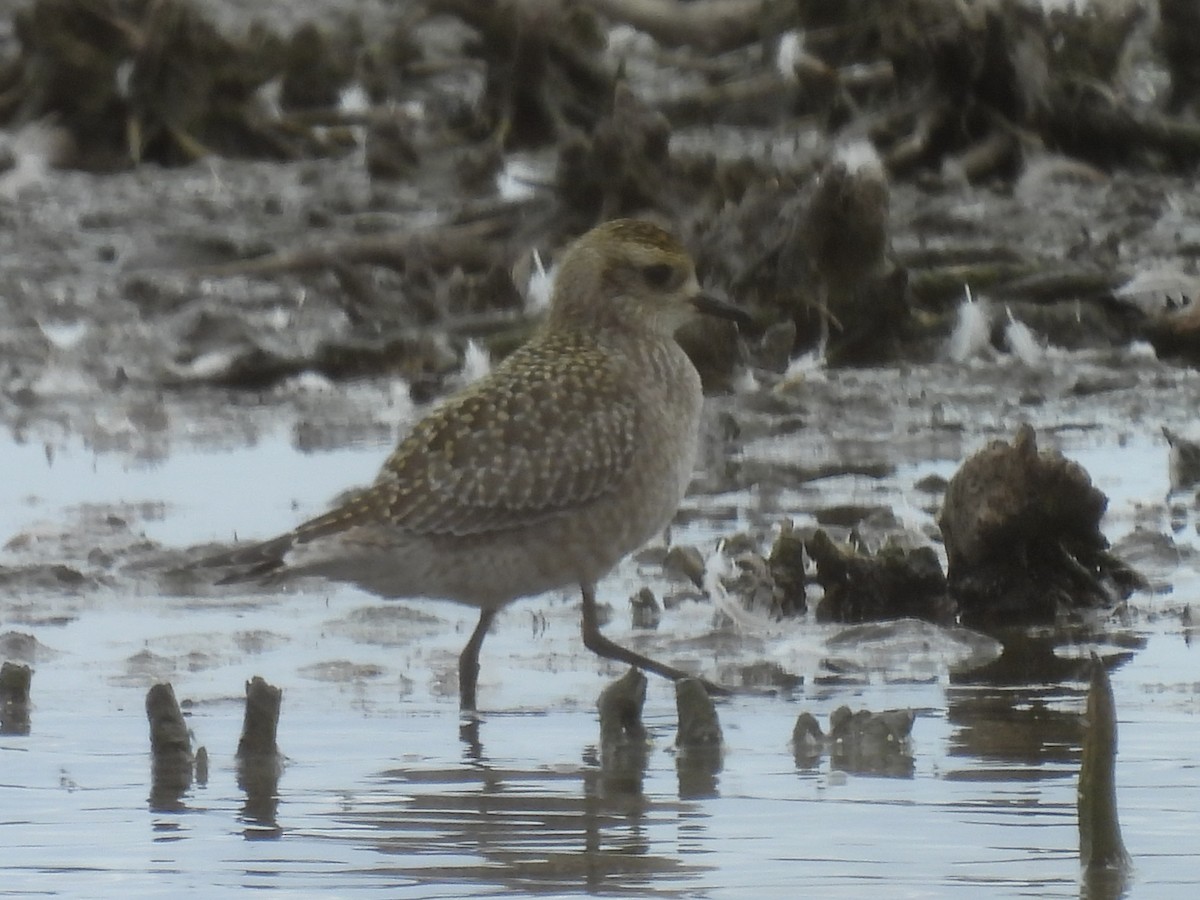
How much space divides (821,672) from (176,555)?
86.2 inches

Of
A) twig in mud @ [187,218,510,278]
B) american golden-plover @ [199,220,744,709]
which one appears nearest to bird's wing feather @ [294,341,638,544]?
american golden-plover @ [199,220,744,709]

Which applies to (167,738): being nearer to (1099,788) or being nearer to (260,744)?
(260,744)

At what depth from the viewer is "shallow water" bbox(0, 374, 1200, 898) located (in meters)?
4.59

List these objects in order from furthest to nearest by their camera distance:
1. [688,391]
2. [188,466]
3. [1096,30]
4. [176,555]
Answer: [1096,30] < [188,466] < [176,555] < [688,391]

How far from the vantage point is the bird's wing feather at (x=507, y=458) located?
6422mm

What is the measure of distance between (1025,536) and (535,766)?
1.91 m

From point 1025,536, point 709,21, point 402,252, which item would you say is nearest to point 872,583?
point 1025,536

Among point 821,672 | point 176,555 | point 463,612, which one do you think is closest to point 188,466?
point 176,555

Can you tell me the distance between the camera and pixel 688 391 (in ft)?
22.8

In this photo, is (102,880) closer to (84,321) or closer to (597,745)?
(597,745)

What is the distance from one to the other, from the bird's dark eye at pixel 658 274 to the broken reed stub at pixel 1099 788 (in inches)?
115

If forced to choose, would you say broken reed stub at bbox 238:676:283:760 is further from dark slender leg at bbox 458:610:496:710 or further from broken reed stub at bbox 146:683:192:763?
dark slender leg at bbox 458:610:496:710

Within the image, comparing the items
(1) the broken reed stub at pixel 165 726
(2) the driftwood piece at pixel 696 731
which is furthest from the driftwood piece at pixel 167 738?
(2) the driftwood piece at pixel 696 731

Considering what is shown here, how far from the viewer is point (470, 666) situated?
245 inches
